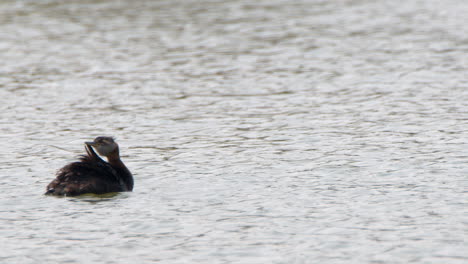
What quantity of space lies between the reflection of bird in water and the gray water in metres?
0.17

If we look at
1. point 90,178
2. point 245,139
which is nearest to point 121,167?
point 90,178

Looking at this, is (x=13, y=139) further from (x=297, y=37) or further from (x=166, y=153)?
(x=297, y=37)

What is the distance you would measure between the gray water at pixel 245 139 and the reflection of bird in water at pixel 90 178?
0.17m

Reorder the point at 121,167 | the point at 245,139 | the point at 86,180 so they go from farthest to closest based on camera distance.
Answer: the point at 245,139 < the point at 121,167 < the point at 86,180

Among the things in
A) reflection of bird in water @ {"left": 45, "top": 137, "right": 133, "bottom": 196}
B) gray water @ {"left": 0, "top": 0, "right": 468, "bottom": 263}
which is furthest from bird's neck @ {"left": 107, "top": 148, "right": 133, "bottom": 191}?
gray water @ {"left": 0, "top": 0, "right": 468, "bottom": 263}

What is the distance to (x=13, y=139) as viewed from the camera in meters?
16.3

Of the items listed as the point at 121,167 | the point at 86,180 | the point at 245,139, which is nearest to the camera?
the point at 86,180

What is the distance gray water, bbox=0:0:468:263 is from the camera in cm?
1004

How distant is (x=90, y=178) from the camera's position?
483 inches

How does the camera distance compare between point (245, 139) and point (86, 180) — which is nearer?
point (86, 180)

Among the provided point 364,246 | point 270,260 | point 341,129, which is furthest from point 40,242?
point 341,129

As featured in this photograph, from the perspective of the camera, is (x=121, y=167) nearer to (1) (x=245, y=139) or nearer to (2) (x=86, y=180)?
(2) (x=86, y=180)

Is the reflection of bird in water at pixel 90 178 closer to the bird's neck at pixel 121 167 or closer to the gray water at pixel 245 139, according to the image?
the bird's neck at pixel 121 167

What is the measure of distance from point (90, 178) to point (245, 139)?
435 centimetres
